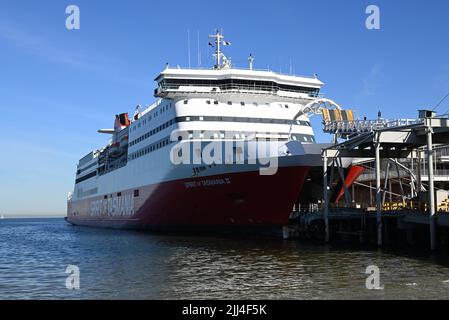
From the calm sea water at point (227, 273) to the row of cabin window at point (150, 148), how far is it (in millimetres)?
13602

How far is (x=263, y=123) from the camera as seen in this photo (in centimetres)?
3847

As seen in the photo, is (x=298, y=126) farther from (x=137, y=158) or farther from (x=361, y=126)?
(x=137, y=158)

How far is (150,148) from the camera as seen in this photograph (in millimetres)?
44312

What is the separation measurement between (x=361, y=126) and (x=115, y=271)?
22.3 metres

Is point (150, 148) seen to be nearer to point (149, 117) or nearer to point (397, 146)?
point (149, 117)

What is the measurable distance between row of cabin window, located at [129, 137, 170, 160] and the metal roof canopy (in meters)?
14.2

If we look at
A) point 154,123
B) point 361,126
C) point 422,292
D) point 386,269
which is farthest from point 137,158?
point 422,292

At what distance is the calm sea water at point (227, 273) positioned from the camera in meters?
15.0

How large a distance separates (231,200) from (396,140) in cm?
1112

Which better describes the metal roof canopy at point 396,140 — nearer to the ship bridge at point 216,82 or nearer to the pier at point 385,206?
the pier at point 385,206

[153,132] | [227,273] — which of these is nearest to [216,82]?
[153,132]

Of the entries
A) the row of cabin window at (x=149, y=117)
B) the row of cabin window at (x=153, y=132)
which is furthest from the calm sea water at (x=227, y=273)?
the row of cabin window at (x=149, y=117)

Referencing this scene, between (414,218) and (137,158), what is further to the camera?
(137,158)
